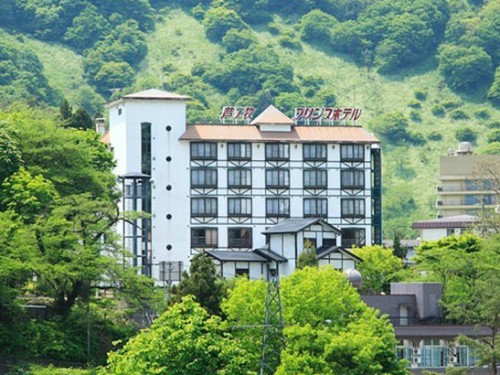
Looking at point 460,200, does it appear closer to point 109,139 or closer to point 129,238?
point 109,139

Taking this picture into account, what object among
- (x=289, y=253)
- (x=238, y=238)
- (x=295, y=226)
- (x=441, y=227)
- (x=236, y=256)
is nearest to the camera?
(x=289, y=253)

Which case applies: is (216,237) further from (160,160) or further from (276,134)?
(276,134)

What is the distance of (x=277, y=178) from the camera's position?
5714 inches

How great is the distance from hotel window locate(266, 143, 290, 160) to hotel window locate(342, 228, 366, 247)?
779 centimetres

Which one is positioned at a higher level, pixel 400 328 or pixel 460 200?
pixel 460 200

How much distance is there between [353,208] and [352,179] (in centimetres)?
238

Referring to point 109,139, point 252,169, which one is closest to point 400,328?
point 252,169

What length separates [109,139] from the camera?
490ft

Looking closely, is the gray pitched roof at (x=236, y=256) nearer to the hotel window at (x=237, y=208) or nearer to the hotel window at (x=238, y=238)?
the hotel window at (x=238, y=238)

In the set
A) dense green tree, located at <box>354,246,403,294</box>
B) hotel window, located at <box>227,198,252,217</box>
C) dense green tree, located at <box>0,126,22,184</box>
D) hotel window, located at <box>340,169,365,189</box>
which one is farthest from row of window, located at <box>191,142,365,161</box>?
dense green tree, located at <box>0,126,22,184</box>

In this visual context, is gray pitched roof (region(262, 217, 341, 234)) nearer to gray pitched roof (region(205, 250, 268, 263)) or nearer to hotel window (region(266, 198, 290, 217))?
gray pitched roof (region(205, 250, 268, 263))

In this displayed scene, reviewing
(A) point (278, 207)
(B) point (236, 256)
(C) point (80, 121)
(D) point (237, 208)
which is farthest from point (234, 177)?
(C) point (80, 121)

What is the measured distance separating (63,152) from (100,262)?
13011 mm

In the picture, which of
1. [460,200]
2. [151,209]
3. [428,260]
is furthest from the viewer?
[460,200]
